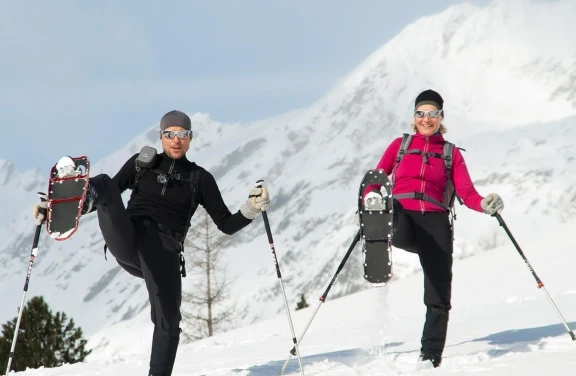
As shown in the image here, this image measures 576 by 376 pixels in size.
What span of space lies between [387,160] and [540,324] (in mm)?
3828

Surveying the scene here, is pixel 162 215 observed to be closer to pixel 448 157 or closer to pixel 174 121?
pixel 174 121

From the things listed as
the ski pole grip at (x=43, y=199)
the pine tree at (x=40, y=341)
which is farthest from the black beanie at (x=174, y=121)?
the pine tree at (x=40, y=341)

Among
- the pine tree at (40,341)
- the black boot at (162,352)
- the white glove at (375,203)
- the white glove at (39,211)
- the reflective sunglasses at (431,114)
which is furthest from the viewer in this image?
the pine tree at (40,341)

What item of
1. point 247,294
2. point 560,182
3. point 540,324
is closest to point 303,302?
point 540,324

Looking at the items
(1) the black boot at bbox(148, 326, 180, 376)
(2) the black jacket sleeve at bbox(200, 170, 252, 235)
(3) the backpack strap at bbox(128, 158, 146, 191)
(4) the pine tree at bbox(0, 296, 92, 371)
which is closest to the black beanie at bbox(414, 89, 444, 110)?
(2) the black jacket sleeve at bbox(200, 170, 252, 235)

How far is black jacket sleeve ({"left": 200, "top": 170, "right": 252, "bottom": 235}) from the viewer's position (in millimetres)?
6785

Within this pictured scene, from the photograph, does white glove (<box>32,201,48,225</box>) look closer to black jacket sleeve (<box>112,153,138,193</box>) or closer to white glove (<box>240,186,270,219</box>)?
black jacket sleeve (<box>112,153,138,193</box>)

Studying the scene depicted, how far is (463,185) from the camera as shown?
22.9 ft

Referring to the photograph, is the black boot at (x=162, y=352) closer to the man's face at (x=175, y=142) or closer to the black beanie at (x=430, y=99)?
the man's face at (x=175, y=142)

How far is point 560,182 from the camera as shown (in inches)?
6639

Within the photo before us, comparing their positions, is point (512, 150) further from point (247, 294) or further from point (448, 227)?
point (448, 227)

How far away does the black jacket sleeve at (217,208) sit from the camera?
679 centimetres

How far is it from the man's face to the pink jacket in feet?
6.40

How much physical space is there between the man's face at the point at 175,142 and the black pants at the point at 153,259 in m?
0.70
